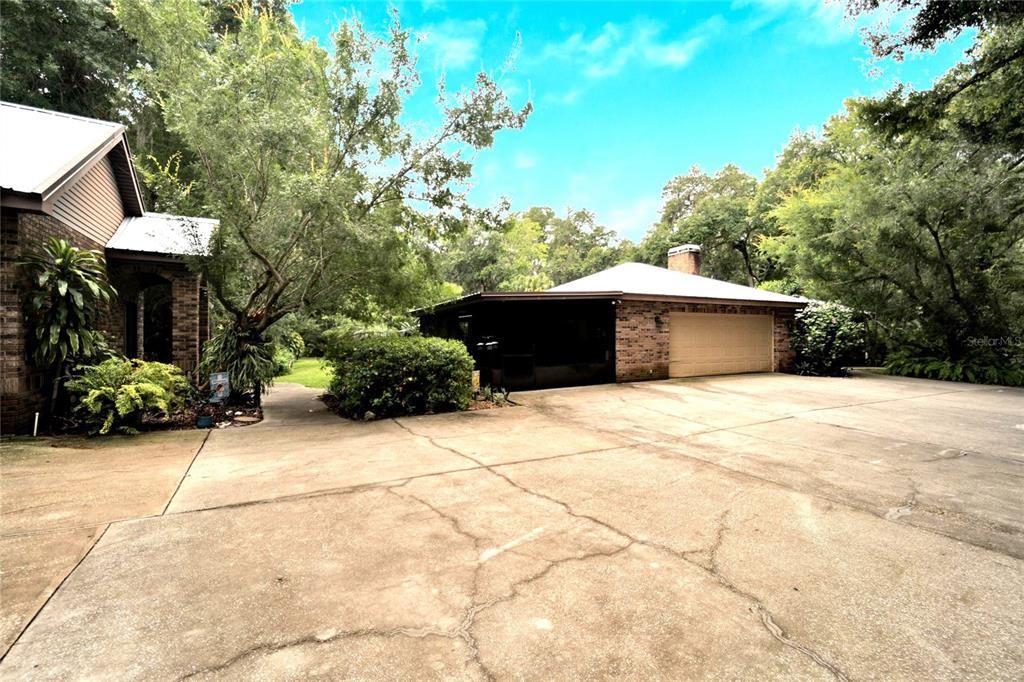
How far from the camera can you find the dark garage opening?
10141 mm

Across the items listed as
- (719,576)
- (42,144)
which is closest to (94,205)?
(42,144)

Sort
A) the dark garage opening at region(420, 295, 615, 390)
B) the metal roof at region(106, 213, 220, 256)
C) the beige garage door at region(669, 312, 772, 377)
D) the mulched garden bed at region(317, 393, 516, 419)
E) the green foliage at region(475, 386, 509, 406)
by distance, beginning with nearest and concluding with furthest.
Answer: the metal roof at region(106, 213, 220, 256), the mulched garden bed at region(317, 393, 516, 419), the green foliage at region(475, 386, 509, 406), the dark garage opening at region(420, 295, 615, 390), the beige garage door at region(669, 312, 772, 377)

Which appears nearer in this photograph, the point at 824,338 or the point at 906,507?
the point at 906,507

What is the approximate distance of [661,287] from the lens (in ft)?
41.6

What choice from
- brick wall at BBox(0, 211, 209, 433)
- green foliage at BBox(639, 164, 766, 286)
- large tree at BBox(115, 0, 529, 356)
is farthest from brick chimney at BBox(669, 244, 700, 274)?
brick wall at BBox(0, 211, 209, 433)

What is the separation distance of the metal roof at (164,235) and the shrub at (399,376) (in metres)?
3.00

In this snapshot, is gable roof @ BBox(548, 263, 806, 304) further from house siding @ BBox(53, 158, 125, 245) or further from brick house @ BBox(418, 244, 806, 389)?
house siding @ BBox(53, 158, 125, 245)

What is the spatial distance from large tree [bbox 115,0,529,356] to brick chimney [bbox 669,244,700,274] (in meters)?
12.6

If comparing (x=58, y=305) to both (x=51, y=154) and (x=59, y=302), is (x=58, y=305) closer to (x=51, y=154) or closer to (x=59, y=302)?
(x=59, y=302)

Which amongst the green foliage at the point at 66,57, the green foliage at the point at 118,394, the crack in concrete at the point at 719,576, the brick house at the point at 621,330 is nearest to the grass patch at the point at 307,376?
the brick house at the point at 621,330

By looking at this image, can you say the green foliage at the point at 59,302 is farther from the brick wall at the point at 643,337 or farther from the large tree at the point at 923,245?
the large tree at the point at 923,245

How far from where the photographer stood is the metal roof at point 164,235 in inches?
303

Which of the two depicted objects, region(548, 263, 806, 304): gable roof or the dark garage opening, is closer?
the dark garage opening

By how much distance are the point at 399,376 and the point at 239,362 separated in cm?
319
